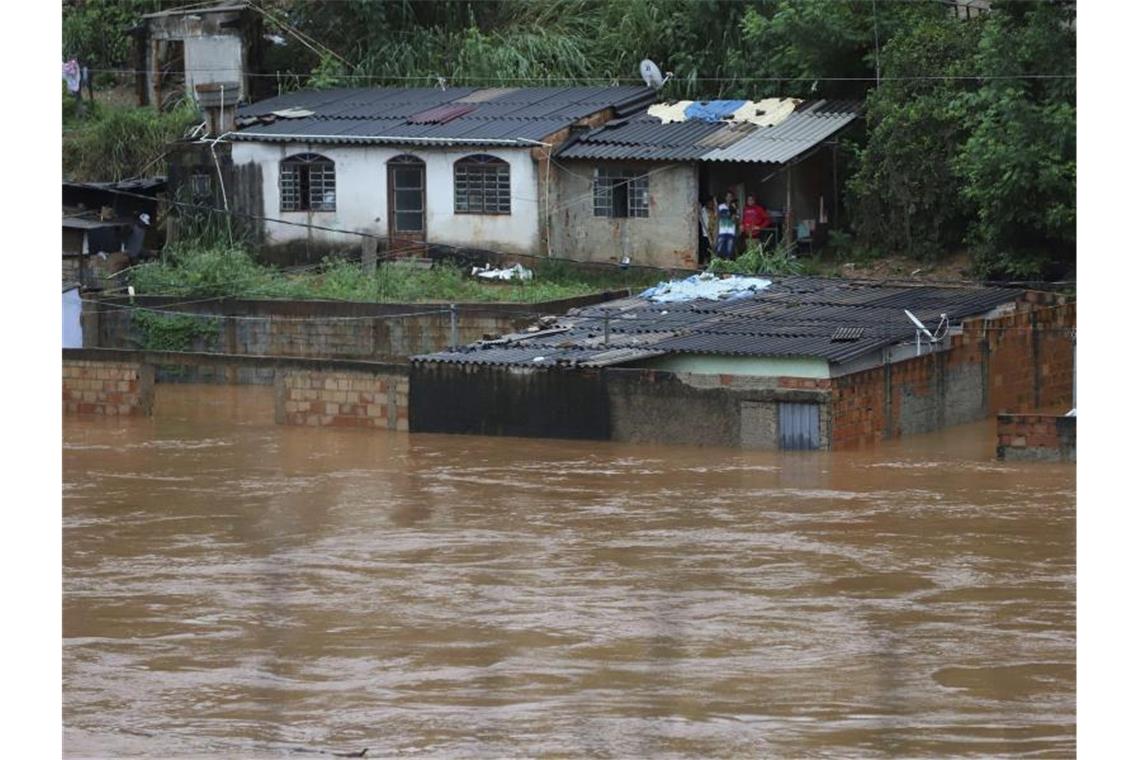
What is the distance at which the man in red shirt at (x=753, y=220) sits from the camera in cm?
3028

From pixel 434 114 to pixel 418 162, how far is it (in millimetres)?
944

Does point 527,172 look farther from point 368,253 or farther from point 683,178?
point 368,253

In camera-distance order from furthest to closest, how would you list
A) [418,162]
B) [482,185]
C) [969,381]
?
[418,162], [482,185], [969,381]

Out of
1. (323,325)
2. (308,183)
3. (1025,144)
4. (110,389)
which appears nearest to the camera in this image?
(110,389)

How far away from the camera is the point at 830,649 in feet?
Answer: 48.0

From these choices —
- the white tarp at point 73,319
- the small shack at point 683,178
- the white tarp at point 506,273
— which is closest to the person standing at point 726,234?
the small shack at point 683,178

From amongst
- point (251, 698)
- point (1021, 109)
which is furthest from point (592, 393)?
point (251, 698)

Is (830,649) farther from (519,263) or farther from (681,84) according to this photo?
(681,84)

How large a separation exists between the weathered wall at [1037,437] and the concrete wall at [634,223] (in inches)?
368

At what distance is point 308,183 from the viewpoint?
107 ft

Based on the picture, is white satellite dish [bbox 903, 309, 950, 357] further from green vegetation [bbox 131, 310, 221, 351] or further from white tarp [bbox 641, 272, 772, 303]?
green vegetation [bbox 131, 310, 221, 351]

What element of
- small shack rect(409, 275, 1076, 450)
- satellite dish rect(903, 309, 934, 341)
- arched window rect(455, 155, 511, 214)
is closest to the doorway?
arched window rect(455, 155, 511, 214)

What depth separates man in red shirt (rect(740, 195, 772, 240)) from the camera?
3028 centimetres

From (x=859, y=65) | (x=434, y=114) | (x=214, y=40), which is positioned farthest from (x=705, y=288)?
(x=214, y=40)
